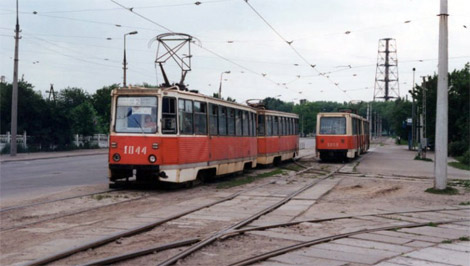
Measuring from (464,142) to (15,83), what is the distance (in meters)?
33.8

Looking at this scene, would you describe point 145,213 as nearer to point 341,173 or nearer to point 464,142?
point 341,173

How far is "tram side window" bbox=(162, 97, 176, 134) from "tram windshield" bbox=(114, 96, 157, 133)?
0.24m

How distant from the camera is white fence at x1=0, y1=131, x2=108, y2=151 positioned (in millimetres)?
40375

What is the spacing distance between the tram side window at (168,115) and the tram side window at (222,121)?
11.8 feet

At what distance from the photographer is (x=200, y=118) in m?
16.5

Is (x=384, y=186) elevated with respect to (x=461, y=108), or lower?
lower

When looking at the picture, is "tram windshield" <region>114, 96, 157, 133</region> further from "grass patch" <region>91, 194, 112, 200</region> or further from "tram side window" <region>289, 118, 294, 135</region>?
"tram side window" <region>289, 118, 294, 135</region>

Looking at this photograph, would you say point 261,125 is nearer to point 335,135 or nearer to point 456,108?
point 335,135

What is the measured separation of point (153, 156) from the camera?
1452cm

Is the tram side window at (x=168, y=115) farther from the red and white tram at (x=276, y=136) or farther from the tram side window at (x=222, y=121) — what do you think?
the red and white tram at (x=276, y=136)

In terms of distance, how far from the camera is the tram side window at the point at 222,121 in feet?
60.2

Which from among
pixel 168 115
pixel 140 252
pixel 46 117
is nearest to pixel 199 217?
pixel 140 252

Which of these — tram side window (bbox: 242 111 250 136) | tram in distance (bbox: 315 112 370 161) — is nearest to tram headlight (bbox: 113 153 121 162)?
Result: tram side window (bbox: 242 111 250 136)

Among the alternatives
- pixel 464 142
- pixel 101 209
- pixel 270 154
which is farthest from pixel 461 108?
pixel 101 209
